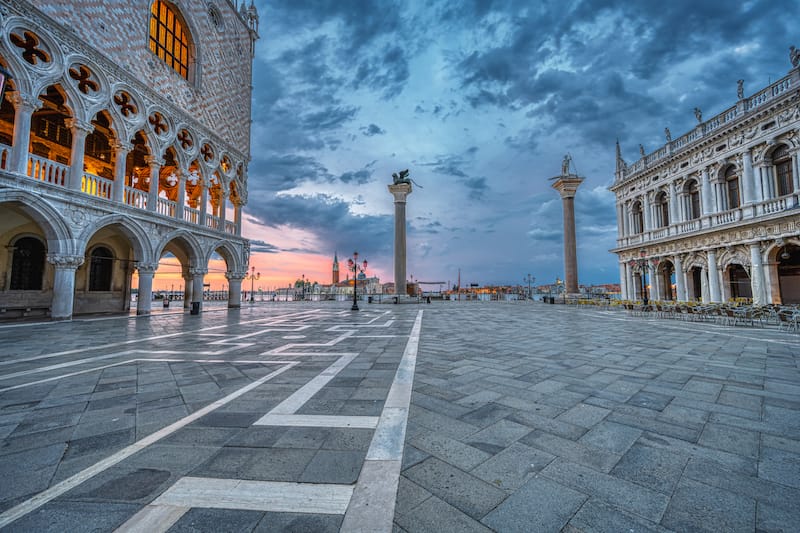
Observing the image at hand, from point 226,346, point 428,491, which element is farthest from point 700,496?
point 226,346

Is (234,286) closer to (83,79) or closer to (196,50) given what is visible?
(83,79)

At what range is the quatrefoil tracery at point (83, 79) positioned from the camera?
40.9ft

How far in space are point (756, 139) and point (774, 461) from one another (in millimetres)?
28071

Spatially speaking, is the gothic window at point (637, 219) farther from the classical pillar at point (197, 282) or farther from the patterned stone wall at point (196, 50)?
the classical pillar at point (197, 282)

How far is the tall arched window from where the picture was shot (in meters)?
16.3

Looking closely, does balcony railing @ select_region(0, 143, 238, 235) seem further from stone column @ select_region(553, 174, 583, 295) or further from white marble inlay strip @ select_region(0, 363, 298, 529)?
stone column @ select_region(553, 174, 583, 295)

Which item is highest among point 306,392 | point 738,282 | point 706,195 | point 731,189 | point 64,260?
point 731,189

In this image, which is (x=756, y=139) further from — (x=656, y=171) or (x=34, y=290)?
(x=34, y=290)

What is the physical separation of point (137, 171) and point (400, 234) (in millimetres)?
19884

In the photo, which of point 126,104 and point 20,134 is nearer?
point 20,134

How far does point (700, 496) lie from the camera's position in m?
2.00

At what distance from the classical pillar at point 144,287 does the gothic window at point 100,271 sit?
3.86 meters

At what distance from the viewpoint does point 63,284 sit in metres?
12.2

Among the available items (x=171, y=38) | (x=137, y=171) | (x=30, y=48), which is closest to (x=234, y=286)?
(x=137, y=171)
